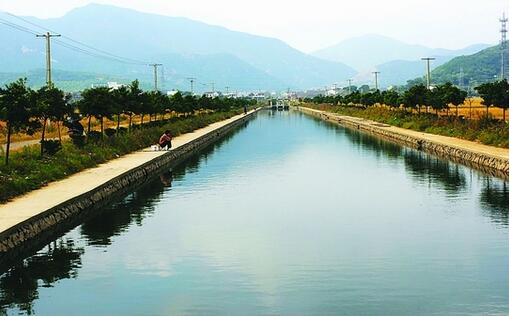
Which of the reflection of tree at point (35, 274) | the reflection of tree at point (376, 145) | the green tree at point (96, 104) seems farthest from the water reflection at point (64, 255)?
the reflection of tree at point (376, 145)

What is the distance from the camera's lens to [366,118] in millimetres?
70312

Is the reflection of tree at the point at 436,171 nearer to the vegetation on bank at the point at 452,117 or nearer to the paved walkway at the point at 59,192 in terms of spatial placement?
the vegetation on bank at the point at 452,117

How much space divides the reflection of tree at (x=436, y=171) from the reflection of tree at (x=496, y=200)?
814 millimetres

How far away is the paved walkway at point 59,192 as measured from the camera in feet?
48.1

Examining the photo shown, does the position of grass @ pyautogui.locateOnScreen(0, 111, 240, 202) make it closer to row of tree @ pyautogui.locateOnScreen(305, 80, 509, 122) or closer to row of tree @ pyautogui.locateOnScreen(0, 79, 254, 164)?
row of tree @ pyautogui.locateOnScreen(0, 79, 254, 164)

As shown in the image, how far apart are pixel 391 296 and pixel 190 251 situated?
14.5 feet

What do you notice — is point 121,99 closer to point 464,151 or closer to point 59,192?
point 464,151

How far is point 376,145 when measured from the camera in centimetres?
4006

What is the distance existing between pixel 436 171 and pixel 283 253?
1446 cm

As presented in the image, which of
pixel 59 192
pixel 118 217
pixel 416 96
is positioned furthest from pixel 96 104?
pixel 416 96

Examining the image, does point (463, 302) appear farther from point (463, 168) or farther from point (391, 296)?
point (463, 168)

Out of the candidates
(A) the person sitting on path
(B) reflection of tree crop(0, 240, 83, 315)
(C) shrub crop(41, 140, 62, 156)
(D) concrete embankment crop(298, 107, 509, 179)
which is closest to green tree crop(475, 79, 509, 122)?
(D) concrete embankment crop(298, 107, 509, 179)

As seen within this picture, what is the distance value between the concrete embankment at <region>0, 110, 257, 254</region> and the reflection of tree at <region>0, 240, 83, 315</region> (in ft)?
1.76

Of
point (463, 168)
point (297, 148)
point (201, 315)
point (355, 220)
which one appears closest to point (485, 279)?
point (201, 315)
